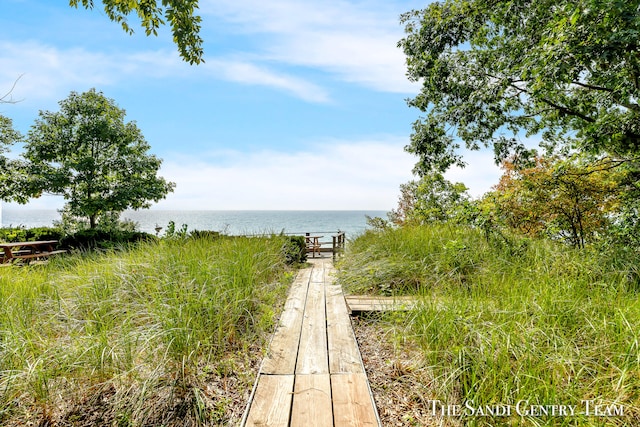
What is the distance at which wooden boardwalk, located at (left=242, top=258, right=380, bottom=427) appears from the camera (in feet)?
5.41

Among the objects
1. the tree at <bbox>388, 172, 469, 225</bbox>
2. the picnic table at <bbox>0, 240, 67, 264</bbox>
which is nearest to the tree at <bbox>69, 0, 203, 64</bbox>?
the picnic table at <bbox>0, 240, 67, 264</bbox>

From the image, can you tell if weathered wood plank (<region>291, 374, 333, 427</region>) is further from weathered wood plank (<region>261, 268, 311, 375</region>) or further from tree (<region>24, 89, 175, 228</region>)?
tree (<region>24, 89, 175, 228</region>)

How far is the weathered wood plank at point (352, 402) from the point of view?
5.31 ft

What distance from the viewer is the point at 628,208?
4.93 meters

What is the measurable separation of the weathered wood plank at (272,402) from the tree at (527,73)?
4.69 m

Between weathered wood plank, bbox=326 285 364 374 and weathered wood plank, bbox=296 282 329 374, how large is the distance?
50 millimetres

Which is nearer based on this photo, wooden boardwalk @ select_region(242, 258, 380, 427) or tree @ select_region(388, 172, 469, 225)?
wooden boardwalk @ select_region(242, 258, 380, 427)

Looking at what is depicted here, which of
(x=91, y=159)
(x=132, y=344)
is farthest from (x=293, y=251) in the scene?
(x=91, y=159)

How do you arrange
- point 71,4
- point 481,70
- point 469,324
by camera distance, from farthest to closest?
1. point 481,70
2. point 71,4
3. point 469,324

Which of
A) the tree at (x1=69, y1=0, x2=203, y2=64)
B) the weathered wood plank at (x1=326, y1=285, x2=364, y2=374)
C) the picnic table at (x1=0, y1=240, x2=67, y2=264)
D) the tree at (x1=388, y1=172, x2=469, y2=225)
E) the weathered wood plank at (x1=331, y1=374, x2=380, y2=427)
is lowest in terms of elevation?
the weathered wood plank at (x1=331, y1=374, x2=380, y2=427)

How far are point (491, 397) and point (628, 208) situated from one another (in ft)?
17.6

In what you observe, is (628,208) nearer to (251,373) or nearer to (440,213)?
(251,373)

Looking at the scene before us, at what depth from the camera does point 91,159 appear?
13555mm

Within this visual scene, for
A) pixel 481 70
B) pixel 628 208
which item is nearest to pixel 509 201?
pixel 628 208
